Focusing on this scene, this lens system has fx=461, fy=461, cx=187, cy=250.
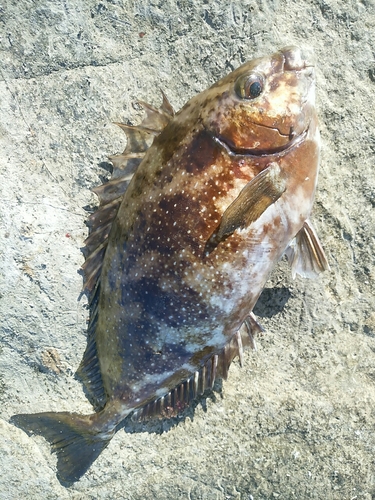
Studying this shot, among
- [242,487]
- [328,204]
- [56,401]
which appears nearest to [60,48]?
[328,204]

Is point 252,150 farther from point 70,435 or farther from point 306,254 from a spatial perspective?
point 70,435

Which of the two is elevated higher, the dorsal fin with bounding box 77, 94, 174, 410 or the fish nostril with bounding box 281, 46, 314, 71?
the fish nostril with bounding box 281, 46, 314, 71

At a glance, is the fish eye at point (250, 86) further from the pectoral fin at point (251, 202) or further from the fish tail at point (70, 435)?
the fish tail at point (70, 435)

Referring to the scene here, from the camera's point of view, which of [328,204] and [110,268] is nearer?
[110,268]

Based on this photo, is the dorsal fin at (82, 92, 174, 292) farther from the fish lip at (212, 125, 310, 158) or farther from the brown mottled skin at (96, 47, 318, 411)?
the fish lip at (212, 125, 310, 158)

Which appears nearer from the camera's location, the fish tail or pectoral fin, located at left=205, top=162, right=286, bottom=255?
pectoral fin, located at left=205, top=162, right=286, bottom=255

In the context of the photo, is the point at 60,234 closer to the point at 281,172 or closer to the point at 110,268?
the point at 110,268

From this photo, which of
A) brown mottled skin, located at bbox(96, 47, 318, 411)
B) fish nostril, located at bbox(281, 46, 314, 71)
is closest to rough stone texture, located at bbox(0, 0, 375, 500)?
brown mottled skin, located at bbox(96, 47, 318, 411)

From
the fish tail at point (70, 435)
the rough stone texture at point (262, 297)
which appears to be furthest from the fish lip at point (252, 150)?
the fish tail at point (70, 435)
